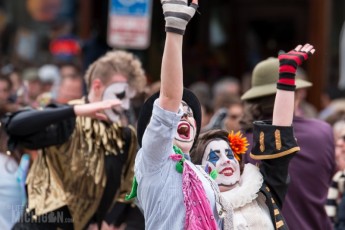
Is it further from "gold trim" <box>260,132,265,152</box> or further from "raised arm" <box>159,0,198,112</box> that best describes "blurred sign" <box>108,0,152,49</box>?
"raised arm" <box>159,0,198,112</box>

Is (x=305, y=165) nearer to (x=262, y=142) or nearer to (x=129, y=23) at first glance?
(x=262, y=142)

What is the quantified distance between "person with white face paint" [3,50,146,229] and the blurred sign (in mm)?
3368

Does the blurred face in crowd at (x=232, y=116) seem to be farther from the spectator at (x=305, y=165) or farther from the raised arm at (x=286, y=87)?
the raised arm at (x=286, y=87)

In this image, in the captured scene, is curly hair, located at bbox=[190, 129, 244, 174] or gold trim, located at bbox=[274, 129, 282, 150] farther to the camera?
curly hair, located at bbox=[190, 129, 244, 174]

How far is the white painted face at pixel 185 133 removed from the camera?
15.1 ft

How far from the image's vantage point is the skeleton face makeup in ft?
21.4

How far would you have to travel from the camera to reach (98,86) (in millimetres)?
6582

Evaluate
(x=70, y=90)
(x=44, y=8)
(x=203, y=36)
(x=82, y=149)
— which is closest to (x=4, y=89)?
(x=70, y=90)

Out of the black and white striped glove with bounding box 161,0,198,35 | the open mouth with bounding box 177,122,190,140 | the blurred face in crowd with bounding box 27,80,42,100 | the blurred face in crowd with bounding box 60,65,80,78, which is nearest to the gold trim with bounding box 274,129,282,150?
the open mouth with bounding box 177,122,190,140

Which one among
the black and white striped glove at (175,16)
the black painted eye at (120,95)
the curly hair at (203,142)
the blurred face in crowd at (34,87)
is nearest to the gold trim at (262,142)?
the curly hair at (203,142)

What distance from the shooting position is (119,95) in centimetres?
659

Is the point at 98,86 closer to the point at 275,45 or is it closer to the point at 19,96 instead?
the point at 19,96

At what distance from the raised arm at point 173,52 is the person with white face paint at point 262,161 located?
712mm

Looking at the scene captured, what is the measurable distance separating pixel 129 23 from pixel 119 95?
3668 millimetres
